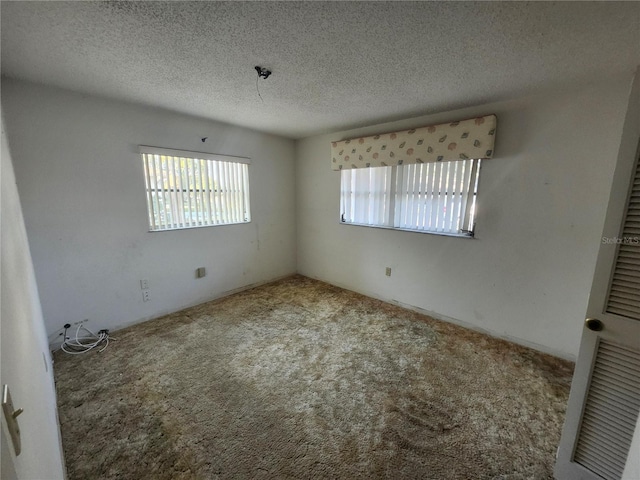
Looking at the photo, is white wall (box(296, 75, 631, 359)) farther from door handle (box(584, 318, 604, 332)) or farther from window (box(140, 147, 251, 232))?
window (box(140, 147, 251, 232))

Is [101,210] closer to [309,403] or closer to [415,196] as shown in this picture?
[309,403]

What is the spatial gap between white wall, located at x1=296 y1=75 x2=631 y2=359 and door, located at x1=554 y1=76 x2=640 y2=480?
1313mm

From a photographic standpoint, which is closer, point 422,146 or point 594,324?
point 594,324

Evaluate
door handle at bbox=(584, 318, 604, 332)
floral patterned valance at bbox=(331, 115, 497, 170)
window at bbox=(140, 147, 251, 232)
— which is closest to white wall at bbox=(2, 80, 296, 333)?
window at bbox=(140, 147, 251, 232)

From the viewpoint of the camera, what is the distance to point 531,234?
2318mm

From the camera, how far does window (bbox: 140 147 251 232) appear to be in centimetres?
277

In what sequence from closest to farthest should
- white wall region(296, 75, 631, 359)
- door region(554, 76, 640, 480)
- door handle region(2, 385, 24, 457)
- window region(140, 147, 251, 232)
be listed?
door handle region(2, 385, 24, 457) → door region(554, 76, 640, 480) → white wall region(296, 75, 631, 359) → window region(140, 147, 251, 232)

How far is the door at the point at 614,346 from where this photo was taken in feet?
3.43

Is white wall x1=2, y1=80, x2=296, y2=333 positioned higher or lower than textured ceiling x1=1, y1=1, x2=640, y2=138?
lower

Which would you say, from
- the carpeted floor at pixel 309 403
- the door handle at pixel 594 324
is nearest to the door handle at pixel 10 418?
the carpeted floor at pixel 309 403

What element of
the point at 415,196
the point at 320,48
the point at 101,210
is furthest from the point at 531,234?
the point at 101,210

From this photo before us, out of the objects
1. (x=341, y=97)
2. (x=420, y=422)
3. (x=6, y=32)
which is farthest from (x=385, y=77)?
(x=420, y=422)

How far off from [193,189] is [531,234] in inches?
139

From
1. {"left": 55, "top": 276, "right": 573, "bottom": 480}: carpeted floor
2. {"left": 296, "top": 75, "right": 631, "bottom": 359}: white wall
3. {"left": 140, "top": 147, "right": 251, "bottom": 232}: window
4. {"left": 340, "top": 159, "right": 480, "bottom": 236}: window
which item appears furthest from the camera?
{"left": 140, "top": 147, "right": 251, "bottom": 232}: window
